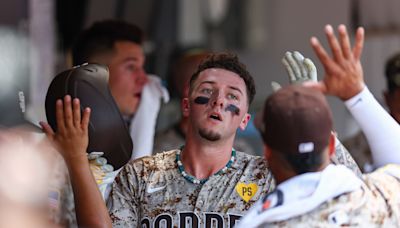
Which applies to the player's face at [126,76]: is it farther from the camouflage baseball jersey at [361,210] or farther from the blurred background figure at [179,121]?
the camouflage baseball jersey at [361,210]

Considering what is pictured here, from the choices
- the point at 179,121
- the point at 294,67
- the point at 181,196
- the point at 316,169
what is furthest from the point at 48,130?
the point at 179,121

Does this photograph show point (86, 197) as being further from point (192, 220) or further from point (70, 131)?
point (192, 220)

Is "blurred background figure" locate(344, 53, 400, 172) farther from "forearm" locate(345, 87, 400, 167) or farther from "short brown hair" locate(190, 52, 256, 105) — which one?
"forearm" locate(345, 87, 400, 167)

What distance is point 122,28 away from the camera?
5.05 meters

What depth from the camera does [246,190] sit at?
11.8 feet

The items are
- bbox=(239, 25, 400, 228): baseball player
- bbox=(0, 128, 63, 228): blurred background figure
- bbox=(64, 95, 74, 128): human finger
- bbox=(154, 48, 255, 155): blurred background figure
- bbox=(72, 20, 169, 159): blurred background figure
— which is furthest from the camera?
bbox=(154, 48, 255, 155): blurred background figure

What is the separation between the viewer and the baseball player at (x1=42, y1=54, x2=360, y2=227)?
3561 mm

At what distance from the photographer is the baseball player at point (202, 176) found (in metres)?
3.56

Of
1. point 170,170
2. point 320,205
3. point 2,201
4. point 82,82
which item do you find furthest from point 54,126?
point 320,205

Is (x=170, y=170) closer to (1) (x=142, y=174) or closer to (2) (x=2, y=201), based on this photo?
(1) (x=142, y=174)

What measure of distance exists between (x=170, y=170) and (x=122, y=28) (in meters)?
1.52

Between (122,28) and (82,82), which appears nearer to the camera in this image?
(82,82)

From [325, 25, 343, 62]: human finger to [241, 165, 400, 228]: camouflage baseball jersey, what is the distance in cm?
38

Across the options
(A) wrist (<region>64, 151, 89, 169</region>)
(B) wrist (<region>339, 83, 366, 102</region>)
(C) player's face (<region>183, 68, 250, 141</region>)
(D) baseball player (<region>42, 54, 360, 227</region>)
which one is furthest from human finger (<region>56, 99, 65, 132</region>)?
(B) wrist (<region>339, 83, 366, 102</region>)
